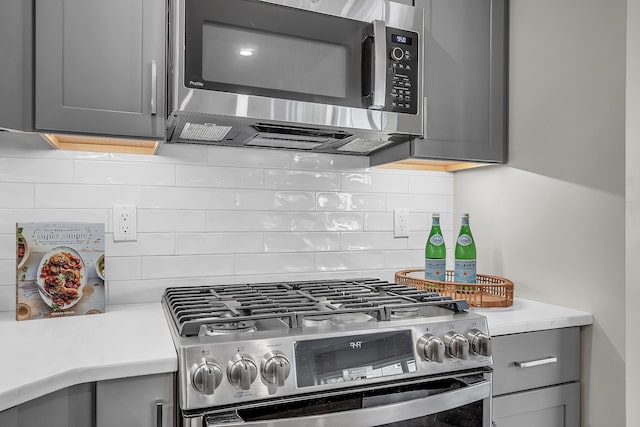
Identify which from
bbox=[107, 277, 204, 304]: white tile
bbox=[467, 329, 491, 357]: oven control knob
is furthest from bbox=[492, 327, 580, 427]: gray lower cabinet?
bbox=[107, 277, 204, 304]: white tile

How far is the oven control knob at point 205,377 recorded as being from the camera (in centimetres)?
101

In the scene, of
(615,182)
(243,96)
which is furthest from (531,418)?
(243,96)

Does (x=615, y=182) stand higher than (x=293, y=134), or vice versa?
(x=293, y=134)

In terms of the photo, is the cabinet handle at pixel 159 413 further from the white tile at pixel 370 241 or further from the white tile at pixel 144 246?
the white tile at pixel 370 241

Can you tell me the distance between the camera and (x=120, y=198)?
5.44 feet

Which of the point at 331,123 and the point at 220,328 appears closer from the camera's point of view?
the point at 220,328

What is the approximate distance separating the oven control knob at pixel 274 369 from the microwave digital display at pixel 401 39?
3.65 feet

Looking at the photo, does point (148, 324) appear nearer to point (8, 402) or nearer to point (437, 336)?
point (8, 402)

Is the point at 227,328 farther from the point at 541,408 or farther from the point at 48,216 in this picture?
the point at 541,408

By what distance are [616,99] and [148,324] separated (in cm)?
157

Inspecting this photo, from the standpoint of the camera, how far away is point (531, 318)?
1.48m

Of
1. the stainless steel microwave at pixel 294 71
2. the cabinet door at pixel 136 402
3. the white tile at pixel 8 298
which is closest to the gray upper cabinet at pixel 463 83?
the stainless steel microwave at pixel 294 71

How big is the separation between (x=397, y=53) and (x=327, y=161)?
21.5 inches

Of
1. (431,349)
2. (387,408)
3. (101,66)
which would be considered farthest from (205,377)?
(101,66)
